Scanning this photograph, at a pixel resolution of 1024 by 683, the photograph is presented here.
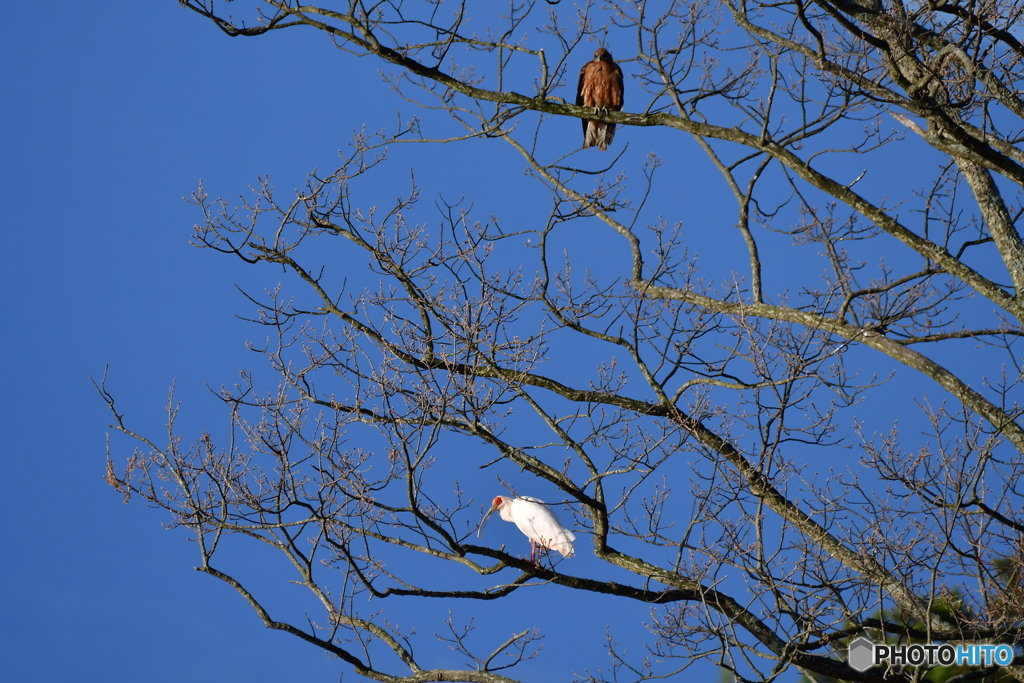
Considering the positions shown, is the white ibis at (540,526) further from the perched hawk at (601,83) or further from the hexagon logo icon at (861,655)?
the perched hawk at (601,83)

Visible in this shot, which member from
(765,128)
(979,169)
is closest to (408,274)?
(765,128)

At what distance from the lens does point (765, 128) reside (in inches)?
233

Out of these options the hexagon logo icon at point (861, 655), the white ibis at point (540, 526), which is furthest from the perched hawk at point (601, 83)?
the hexagon logo icon at point (861, 655)

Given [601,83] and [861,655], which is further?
[601,83]

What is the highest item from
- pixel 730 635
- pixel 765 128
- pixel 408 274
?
pixel 765 128

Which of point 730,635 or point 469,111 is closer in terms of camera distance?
point 730,635

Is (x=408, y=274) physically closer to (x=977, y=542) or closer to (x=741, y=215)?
(x=741, y=215)

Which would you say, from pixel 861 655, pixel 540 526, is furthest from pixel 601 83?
pixel 861 655

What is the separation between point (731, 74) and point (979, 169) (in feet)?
5.65

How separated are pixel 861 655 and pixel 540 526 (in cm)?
167

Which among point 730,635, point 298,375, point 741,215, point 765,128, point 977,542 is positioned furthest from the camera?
point 741,215

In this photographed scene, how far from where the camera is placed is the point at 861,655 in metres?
5.44

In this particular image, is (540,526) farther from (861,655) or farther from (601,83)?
(601,83)

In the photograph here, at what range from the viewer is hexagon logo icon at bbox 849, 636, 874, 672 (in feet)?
17.7
